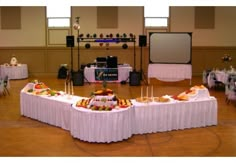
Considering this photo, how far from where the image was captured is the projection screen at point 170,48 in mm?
14469

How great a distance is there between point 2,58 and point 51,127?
969 cm

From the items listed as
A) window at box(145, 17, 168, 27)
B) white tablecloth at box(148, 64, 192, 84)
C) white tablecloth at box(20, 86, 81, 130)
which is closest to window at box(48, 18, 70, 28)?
window at box(145, 17, 168, 27)

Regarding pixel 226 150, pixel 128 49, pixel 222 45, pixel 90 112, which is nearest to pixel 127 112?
pixel 90 112

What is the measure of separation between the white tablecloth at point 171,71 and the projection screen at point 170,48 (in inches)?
19.9

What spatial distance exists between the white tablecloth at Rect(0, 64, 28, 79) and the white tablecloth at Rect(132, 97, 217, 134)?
938 cm

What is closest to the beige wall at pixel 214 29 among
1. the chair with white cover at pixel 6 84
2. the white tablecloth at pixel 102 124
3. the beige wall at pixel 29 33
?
the beige wall at pixel 29 33

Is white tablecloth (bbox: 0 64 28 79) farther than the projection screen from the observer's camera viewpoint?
Yes

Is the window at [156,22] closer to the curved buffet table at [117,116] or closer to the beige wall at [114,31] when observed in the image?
the beige wall at [114,31]

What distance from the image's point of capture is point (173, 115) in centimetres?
728

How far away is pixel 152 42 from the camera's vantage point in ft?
48.2

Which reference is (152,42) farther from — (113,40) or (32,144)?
(32,144)

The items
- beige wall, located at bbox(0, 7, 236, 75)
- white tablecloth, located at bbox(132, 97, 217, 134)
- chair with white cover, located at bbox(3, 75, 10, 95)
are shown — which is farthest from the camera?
beige wall, located at bbox(0, 7, 236, 75)

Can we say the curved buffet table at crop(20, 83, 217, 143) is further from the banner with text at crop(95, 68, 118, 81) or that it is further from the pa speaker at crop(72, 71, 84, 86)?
the banner with text at crop(95, 68, 118, 81)

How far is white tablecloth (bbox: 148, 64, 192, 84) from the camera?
1400 cm
